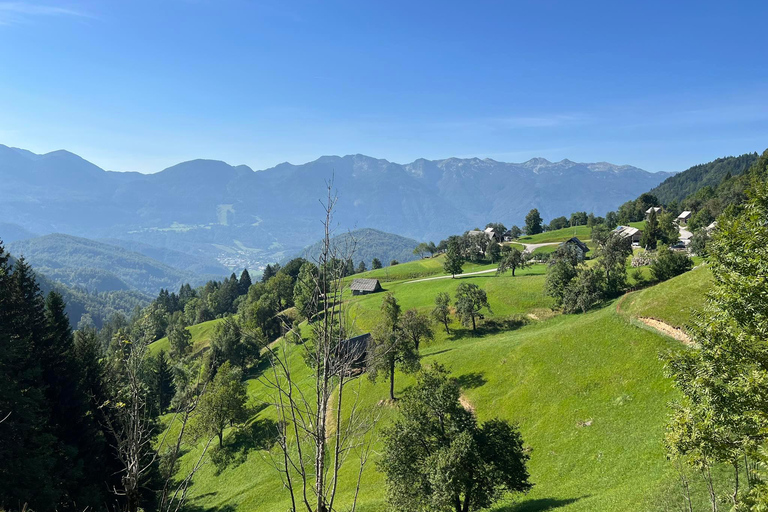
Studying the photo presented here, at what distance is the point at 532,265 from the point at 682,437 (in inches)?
4213

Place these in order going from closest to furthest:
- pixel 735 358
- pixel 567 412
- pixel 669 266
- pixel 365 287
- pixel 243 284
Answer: pixel 735 358
pixel 567 412
pixel 669 266
pixel 365 287
pixel 243 284

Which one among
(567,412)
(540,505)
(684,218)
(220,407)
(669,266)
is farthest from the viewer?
(684,218)

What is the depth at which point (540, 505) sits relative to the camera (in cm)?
2689

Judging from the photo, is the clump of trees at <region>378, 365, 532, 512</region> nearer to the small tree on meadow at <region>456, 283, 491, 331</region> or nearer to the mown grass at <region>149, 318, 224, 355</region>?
the small tree on meadow at <region>456, 283, 491, 331</region>

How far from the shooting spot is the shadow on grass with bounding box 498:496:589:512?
26.0 meters

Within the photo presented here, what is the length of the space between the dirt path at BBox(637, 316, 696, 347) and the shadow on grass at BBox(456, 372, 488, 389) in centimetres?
2042

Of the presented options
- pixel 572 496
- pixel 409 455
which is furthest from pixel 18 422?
pixel 572 496

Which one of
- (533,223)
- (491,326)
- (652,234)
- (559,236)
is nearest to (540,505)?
(491,326)

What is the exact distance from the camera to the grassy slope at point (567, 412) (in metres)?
28.2

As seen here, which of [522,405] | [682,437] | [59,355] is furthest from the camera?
[522,405]

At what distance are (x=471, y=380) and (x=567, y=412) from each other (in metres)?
14.9

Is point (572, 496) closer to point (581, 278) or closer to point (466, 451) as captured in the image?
point (466, 451)

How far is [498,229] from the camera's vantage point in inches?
6905

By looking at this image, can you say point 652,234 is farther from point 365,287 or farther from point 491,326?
A: point 365,287
